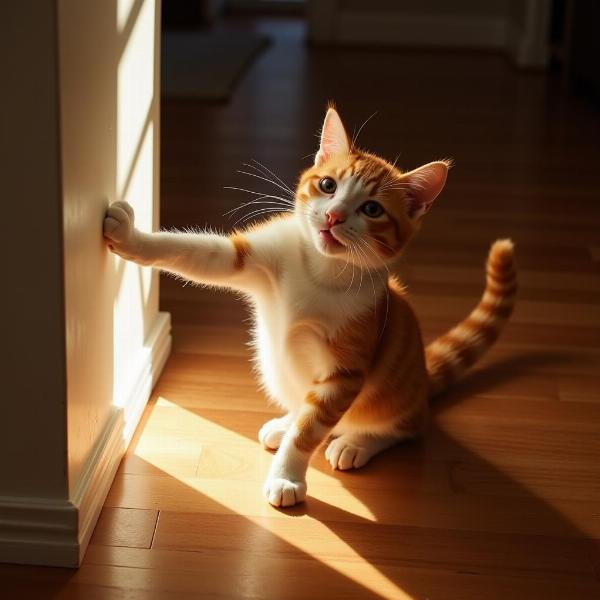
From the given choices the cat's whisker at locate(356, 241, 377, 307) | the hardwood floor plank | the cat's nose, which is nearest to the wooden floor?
the hardwood floor plank

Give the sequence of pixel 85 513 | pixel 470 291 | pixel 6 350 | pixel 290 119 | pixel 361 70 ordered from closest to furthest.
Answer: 1. pixel 6 350
2. pixel 85 513
3. pixel 470 291
4. pixel 290 119
5. pixel 361 70

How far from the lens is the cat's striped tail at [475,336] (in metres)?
1.89

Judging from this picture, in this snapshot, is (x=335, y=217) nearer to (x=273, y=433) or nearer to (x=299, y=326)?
(x=299, y=326)

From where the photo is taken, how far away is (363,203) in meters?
1.44

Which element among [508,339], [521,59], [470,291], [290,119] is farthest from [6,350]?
[521,59]

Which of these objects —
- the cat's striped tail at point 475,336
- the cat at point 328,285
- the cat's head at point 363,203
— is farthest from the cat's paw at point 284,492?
the cat's striped tail at point 475,336

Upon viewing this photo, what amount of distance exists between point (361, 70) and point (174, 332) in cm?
327

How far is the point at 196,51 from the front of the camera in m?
5.19

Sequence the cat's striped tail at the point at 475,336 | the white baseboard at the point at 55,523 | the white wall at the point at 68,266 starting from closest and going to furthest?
the white wall at the point at 68,266 < the white baseboard at the point at 55,523 < the cat's striped tail at the point at 475,336

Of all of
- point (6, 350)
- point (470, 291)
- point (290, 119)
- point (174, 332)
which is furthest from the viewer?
point (290, 119)

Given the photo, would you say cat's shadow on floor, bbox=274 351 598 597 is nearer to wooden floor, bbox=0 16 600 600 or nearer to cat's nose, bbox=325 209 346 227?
wooden floor, bbox=0 16 600 600

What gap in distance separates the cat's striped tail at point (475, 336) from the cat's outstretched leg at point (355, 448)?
0.22 meters

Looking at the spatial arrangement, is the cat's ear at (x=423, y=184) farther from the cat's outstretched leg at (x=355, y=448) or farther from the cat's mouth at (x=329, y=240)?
the cat's outstretched leg at (x=355, y=448)

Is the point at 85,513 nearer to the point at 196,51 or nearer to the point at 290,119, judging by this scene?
the point at 290,119
